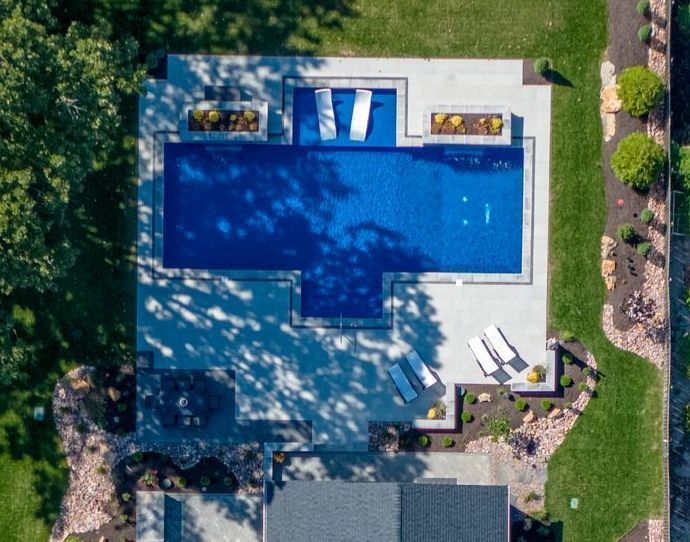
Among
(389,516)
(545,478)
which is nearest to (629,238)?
(545,478)

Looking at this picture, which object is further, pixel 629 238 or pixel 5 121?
pixel 629 238

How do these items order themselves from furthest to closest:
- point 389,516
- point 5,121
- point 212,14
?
point 212,14, point 389,516, point 5,121

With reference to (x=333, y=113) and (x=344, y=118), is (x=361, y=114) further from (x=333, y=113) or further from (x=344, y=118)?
(x=333, y=113)

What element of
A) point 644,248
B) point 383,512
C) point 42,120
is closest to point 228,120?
point 42,120

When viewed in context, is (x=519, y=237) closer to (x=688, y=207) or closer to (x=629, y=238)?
(x=629, y=238)

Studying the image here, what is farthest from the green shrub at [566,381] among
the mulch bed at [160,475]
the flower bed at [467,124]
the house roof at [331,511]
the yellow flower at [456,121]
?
the mulch bed at [160,475]

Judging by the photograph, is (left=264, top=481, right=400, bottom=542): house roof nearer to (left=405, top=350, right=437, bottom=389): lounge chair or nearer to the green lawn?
(left=405, top=350, right=437, bottom=389): lounge chair

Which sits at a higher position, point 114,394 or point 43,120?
point 43,120
